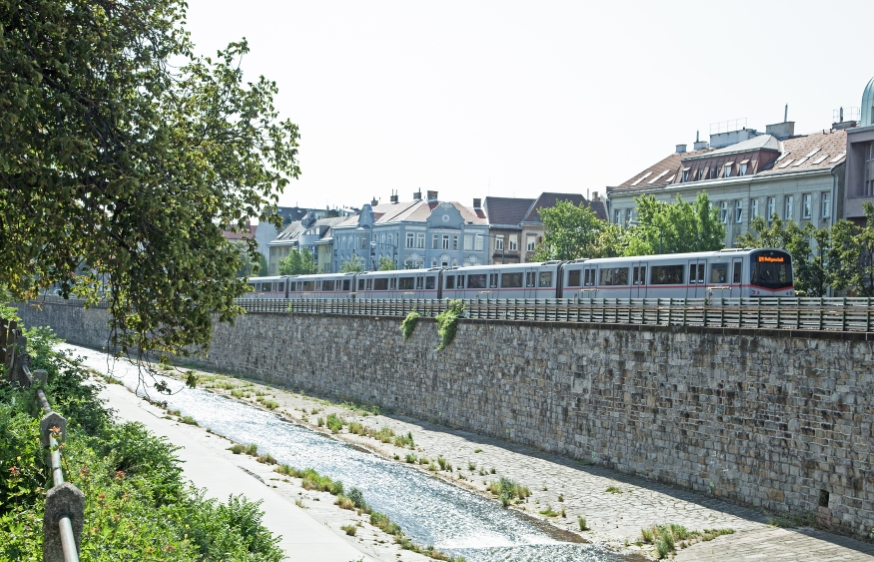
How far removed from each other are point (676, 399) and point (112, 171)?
2045 cm

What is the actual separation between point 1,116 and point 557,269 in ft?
114

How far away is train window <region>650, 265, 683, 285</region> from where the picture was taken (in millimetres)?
38000

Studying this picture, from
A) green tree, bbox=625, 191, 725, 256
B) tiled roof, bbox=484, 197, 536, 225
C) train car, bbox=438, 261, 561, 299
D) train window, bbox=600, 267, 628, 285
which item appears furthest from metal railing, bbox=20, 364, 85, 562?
tiled roof, bbox=484, 197, 536, 225

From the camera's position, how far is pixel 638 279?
40031mm

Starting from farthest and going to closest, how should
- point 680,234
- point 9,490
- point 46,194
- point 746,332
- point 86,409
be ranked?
point 680,234
point 746,332
point 86,409
point 46,194
point 9,490

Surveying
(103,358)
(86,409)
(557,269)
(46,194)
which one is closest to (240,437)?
(557,269)

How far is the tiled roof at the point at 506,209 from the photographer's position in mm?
104062

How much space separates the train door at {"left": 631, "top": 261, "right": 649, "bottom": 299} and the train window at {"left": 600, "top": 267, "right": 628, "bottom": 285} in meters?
0.47

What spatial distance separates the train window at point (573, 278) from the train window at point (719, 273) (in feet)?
26.8

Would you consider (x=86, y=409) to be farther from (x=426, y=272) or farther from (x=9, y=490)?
(x=426, y=272)

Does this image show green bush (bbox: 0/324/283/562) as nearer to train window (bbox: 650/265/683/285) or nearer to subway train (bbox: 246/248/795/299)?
subway train (bbox: 246/248/795/299)

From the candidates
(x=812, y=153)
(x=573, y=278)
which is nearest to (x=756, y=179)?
(x=812, y=153)

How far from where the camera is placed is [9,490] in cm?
1215

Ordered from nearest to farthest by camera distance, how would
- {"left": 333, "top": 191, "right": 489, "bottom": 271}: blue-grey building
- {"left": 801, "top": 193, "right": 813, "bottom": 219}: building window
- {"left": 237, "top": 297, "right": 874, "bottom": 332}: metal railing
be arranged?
{"left": 237, "top": 297, "right": 874, "bottom": 332}: metal railing, {"left": 801, "top": 193, "right": 813, "bottom": 219}: building window, {"left": 333, "top": 191, "right": 489, "bottom": 271}: blue-grey building
